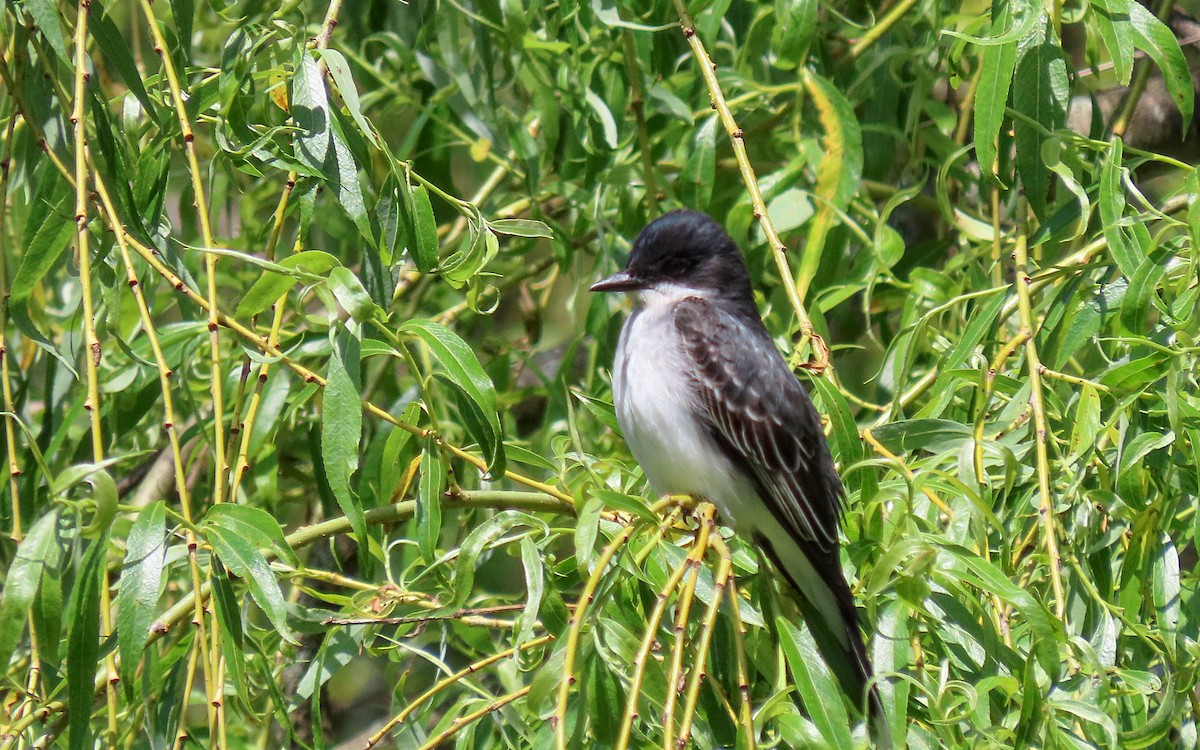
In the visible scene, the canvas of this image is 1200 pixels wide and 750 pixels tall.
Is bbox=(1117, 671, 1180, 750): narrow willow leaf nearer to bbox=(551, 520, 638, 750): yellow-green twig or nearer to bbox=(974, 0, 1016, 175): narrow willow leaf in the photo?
bbox=(551, 520, 638, 750): yellow-green twig

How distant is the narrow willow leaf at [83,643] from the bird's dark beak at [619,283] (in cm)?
172

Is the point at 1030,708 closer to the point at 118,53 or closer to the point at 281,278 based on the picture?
the point at 281,278

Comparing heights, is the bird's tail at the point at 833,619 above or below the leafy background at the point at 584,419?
below

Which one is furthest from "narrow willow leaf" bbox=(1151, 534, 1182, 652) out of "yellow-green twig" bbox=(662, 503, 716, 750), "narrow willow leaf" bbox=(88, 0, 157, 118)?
"narrow willow leaf" bbox=(88, 0, 157, 118)

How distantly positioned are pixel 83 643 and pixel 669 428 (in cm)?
167

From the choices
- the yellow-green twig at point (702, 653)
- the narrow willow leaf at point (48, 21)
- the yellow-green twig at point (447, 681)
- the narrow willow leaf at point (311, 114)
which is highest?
the narrow willow leaf at point (48, 21)

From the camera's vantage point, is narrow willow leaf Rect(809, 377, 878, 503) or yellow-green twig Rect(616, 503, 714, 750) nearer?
yellow-green twig Rect(616, 503, 714, 750)

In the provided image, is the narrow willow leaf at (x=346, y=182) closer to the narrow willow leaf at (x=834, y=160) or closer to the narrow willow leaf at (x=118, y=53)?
the narrow willow leaf at (x=118, y=53)

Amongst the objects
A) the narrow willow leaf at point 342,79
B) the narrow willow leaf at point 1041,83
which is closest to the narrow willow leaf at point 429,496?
the narrow willow leaf at point 342,79

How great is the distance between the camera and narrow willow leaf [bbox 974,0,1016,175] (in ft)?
8.00

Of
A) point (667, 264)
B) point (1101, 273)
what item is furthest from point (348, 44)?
point (1101, 273)

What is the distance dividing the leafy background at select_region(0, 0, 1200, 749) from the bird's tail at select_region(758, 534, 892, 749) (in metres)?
0.17

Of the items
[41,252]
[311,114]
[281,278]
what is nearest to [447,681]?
[281,278]

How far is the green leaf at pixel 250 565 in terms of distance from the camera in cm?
184
